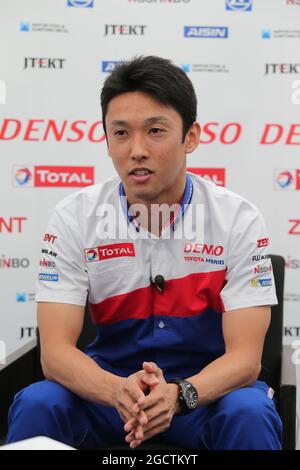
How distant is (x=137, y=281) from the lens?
1562mm

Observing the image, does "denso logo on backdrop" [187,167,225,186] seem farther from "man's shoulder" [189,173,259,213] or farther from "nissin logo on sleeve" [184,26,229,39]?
"man's shoulder" [189,173,259,213]

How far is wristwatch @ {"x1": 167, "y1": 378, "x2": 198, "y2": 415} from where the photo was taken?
4.31 feet

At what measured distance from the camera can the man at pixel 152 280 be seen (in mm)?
1402

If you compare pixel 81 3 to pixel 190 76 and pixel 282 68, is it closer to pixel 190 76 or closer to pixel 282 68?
pixel 190 76

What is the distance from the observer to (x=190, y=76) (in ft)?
9.00

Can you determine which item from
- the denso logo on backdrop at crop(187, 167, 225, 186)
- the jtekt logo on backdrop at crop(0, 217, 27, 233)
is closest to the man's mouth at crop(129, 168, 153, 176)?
the denso logo on backdrop at crop(187, 167, 225, 186)

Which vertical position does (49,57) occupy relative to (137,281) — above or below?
above

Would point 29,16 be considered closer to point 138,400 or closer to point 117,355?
point 117,355

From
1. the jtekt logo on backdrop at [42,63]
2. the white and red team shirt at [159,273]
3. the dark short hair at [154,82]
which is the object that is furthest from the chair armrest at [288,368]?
the jtekt logo on backdrop at [42,63]

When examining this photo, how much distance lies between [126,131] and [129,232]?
266mm

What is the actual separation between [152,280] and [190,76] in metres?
1.47
